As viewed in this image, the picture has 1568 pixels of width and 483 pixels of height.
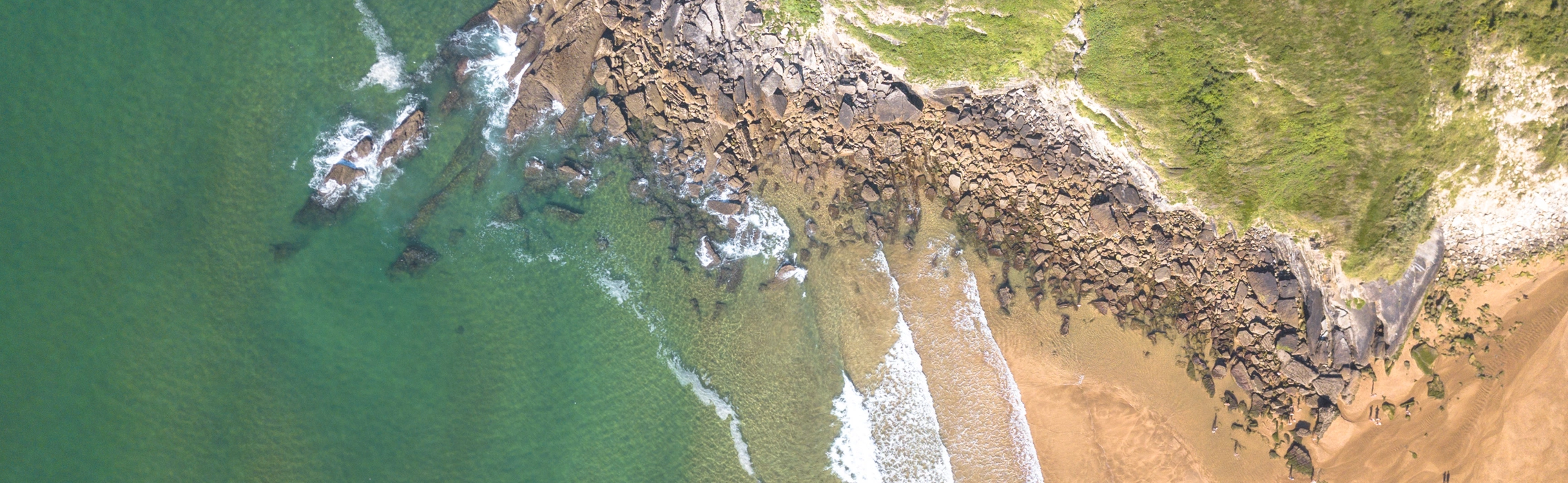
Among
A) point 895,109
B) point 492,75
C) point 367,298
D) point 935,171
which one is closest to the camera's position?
point 895,109

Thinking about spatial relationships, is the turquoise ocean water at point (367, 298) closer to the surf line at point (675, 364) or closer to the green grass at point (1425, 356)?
the surf line at point (675, 364)

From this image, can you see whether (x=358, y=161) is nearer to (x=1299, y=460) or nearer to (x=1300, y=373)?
(x=1300, y=373)

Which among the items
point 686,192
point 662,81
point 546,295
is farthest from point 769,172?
point 546,295

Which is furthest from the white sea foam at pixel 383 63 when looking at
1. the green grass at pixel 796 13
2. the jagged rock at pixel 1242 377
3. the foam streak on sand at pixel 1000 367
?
the jagged rock at pixel 1242 377

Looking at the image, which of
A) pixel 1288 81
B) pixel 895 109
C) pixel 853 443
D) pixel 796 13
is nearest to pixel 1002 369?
pixel 853 443

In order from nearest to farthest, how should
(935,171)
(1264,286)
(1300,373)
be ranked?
(1264,286)
(1300,373)
(935,171)

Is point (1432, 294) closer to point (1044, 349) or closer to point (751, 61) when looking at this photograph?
point (1044, 349)

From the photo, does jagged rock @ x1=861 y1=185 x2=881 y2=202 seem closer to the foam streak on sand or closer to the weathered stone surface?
the foam streak on sand
